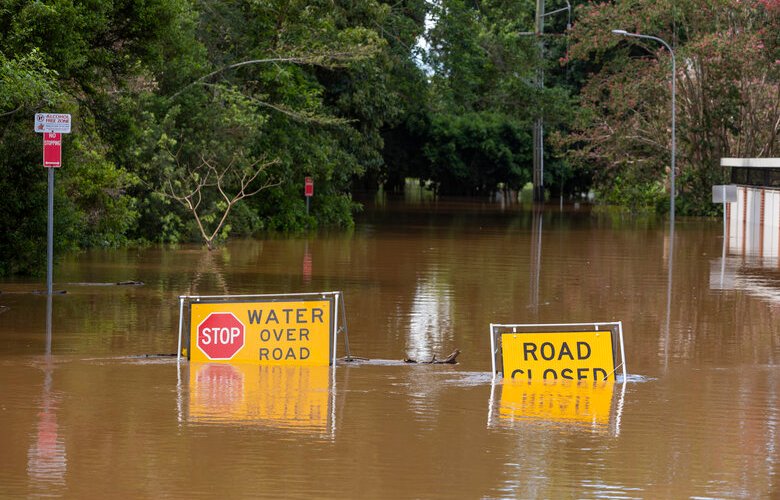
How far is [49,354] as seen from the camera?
14.9 m

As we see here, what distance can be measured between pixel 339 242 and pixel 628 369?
2365 centimetres

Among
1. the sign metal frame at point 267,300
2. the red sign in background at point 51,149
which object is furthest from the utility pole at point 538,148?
the sign metal frame at point 267,300

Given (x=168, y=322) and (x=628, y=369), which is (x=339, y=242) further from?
(x=628, y=369)

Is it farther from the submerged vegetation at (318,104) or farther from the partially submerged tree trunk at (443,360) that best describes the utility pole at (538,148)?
the partially submerged tree trunk at (443,360)

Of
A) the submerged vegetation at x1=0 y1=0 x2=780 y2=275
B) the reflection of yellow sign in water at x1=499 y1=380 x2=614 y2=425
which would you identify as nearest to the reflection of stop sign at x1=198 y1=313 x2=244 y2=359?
the reflection of yellow sign in water at x1=499 y1=380 x2=614 y2=425

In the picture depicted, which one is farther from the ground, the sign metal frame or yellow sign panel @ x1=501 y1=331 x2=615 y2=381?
the sign metal frame

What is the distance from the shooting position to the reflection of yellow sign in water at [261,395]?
11219 millimetres

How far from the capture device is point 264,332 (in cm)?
1395

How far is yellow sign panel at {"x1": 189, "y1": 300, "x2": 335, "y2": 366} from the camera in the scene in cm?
1378

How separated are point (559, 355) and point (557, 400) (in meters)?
1.00

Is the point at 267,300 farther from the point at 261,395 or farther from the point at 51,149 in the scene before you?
the point at 51,149

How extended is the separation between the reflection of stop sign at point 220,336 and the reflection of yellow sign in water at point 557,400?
277 centimetres

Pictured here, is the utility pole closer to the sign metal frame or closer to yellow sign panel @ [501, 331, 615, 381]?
the sign metal frame

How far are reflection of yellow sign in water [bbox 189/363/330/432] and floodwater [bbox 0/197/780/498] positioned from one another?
0.04m
